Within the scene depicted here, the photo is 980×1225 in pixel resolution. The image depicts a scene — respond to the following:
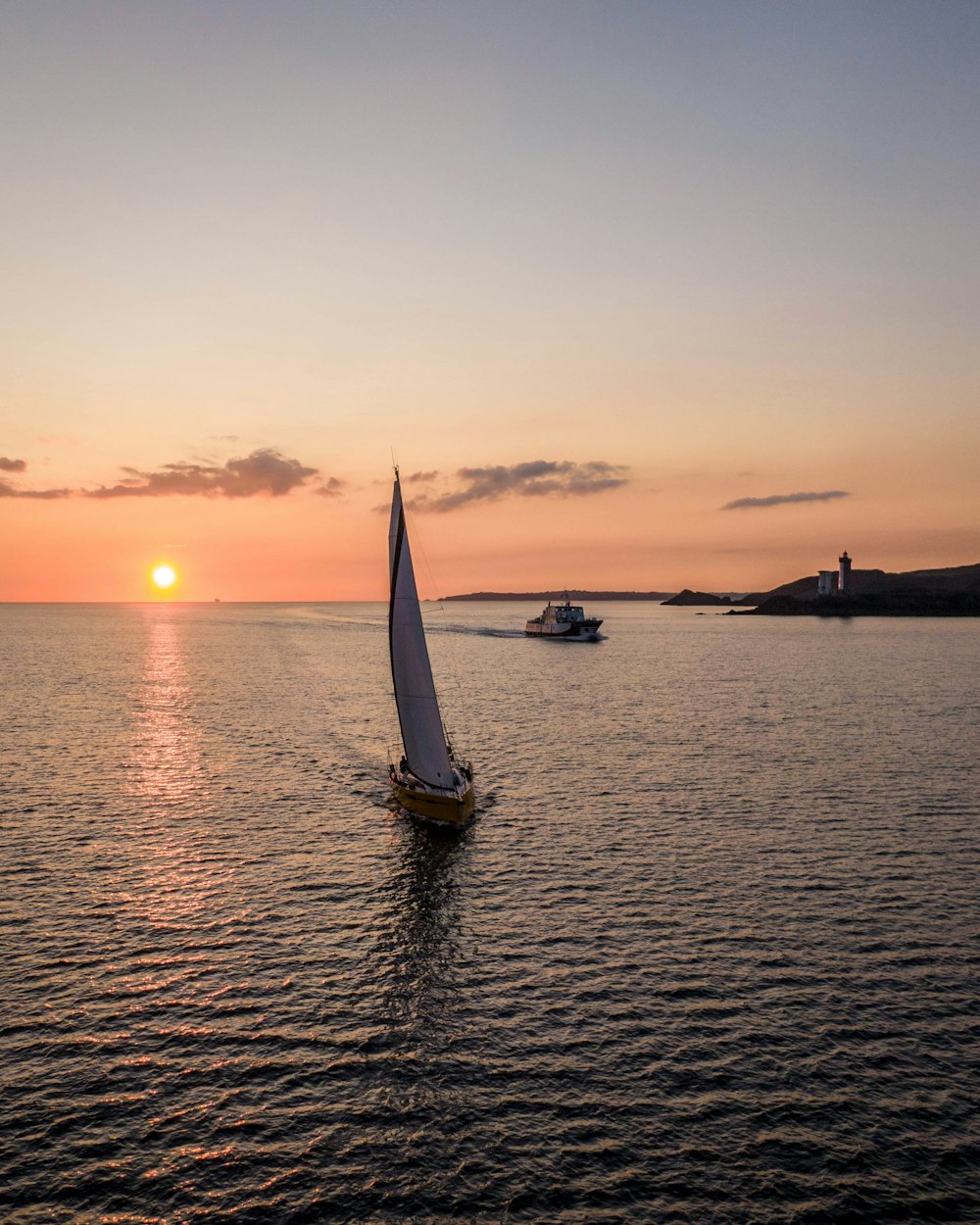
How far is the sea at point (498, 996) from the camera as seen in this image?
61.2ft

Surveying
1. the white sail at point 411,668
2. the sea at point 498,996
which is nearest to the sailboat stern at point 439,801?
the white sail at point 411,668

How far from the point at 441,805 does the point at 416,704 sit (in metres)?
5.99

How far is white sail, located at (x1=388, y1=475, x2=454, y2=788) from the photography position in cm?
4566

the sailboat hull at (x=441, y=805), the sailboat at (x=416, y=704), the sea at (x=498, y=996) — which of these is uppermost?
the sailboat at (x=416, y=704)

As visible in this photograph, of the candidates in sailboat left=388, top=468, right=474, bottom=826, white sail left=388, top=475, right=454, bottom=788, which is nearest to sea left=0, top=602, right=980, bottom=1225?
sailboat left=388, top=468, right=474, bottom=826

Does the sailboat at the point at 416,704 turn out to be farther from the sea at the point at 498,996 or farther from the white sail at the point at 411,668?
the sea at the point at 498,996

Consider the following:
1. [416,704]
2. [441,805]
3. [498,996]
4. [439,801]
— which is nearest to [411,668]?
[416,704]

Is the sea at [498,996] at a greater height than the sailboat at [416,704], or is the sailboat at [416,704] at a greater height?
the sailboat at [416,704]

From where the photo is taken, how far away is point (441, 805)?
45.7 metres

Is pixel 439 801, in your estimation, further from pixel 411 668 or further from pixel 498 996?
pixel 498 996

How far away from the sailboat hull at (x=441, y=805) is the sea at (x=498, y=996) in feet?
4.23

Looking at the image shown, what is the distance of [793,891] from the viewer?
35781mm

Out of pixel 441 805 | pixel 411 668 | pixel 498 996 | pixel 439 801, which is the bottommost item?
pixel 498 996

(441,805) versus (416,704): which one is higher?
(416,704)
